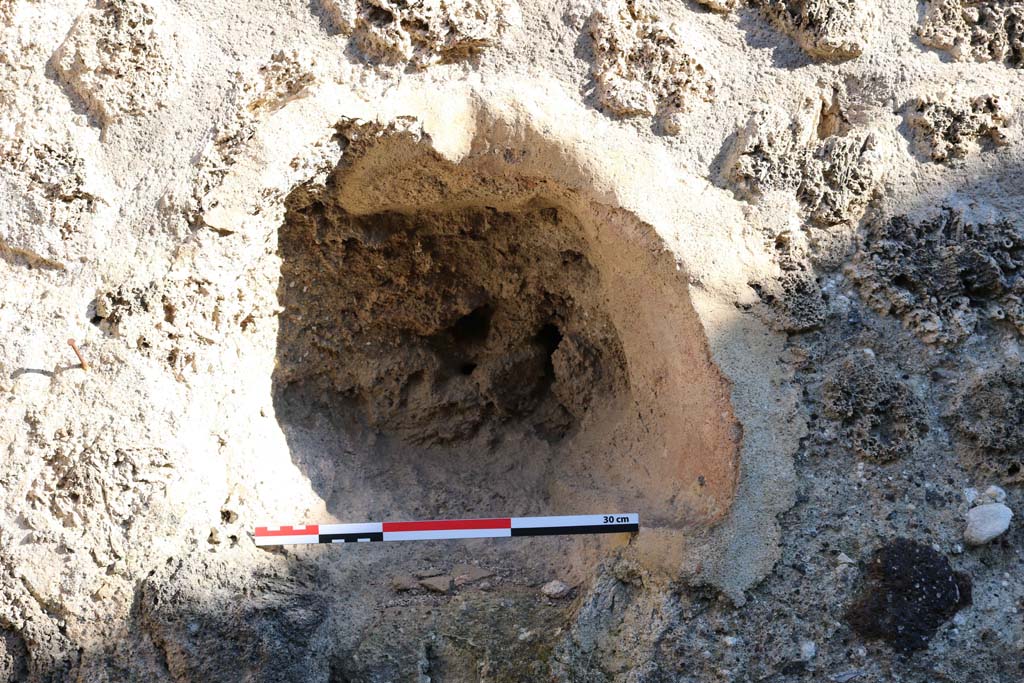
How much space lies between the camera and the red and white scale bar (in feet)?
6.31

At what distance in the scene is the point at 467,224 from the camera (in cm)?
213

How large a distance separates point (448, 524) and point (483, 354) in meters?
0.45

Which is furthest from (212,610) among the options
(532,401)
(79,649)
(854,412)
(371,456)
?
(854,412)

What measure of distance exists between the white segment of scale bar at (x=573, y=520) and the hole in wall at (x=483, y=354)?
0.03 m

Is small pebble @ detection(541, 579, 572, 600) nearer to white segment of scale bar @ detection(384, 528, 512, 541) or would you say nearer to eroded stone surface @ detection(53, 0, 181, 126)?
white segment of scale bar @ detection(384, 528, 512, 541)

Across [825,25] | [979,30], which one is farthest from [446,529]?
[979,30]

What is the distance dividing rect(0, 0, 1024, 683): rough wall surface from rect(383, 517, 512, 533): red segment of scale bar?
5 centimetres

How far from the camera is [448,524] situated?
6.84ft

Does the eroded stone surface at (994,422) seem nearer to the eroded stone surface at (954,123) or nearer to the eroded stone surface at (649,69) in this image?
the eroded stone surface at (954,123)

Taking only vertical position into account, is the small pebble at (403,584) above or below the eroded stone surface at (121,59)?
below

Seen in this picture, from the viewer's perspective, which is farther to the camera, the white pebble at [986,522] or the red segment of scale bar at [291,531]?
the red segment of scale bar at [291,531]

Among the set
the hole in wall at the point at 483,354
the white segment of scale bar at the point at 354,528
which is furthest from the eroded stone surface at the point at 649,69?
the white segment of scale bar at the point at 354,528

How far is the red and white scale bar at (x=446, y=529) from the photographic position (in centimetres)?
192

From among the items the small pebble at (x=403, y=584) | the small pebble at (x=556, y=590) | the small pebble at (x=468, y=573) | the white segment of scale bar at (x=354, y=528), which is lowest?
the small pebble at (x=403, y=584)
